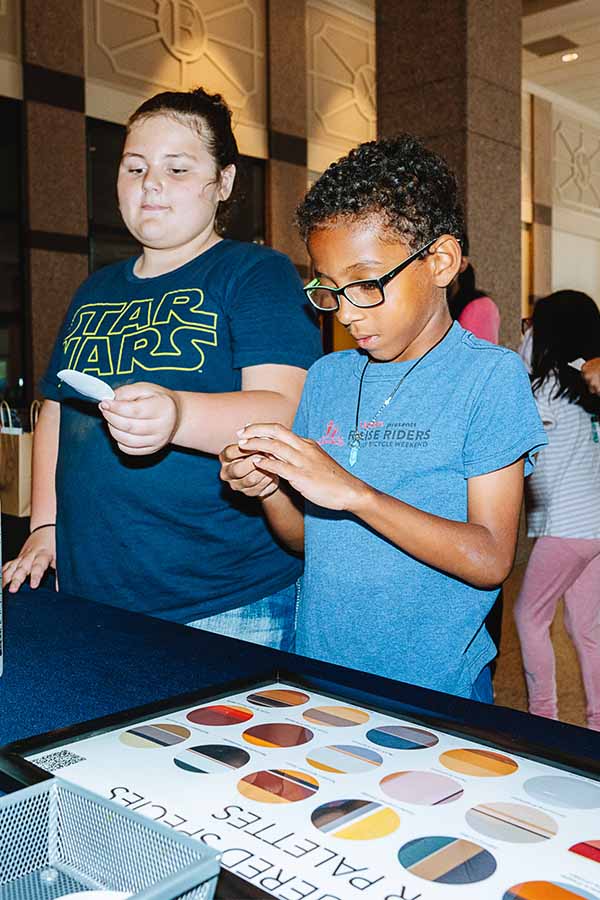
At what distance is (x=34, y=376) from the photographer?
6242 millimetres

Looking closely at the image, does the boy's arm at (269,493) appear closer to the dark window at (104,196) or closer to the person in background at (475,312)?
the person in background at (475,312)

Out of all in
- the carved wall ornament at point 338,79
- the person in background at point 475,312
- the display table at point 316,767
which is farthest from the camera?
the carved wall ornament at point 338,79

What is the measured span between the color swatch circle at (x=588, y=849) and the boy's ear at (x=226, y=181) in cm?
122

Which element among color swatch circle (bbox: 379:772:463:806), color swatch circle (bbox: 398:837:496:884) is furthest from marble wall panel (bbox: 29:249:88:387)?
color swatch circle (bbox: 398:837:496:884)

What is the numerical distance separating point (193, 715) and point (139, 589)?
0.60m

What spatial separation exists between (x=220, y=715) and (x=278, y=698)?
0.07 m

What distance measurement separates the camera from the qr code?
79 cm

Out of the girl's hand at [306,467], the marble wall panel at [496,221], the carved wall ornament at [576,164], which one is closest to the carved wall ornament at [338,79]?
the carved wall ornament at [576,164]

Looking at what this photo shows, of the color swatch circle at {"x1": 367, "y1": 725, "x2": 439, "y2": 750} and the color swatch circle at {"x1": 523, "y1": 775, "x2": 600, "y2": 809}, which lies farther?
the color swatch circle at {"x1": 367, "y1": 725, "x2": 439, "y2": 750}

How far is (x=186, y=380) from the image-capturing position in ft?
4.84

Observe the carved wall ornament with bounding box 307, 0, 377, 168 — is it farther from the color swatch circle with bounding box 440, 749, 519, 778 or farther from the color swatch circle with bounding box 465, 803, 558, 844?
the color swatch circle with bounding box 465, 803, 558, 844

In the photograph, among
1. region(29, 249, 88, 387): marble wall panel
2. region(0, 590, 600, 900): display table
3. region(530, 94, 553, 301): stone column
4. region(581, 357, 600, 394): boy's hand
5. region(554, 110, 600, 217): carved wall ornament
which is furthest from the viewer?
region(554, 110, 600, 217): carved wall ornament

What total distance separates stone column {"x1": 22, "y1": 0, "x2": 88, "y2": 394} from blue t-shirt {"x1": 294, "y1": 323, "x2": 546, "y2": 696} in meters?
5.34

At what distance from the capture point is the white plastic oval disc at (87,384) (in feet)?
3.59
